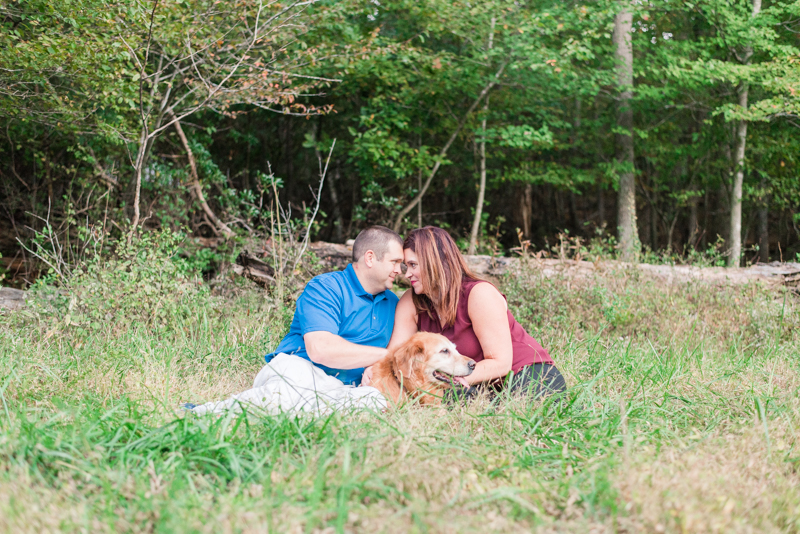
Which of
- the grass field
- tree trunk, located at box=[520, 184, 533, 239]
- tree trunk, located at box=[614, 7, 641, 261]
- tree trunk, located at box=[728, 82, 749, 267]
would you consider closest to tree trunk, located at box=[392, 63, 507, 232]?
tree trunk, located at box=[614, 7, 641, 261]

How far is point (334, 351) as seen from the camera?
3.56m

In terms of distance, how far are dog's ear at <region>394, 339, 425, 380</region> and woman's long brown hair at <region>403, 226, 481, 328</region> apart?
40 cm

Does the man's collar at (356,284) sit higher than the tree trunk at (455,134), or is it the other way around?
the tree trunk at (455,134)

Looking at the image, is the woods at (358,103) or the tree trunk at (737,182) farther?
the tree trunk at (737,182)

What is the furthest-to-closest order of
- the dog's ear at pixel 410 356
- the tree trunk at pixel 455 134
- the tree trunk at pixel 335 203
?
the tree trunk at pixel 335 203 → the tree trunk at pixel 455 134 → the dog's ear at pixel 410 356

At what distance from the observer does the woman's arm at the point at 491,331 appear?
359cm

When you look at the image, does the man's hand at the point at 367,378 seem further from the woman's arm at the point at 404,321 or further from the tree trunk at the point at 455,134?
the tree trunk at the point at 455,134

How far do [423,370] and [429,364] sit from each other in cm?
6

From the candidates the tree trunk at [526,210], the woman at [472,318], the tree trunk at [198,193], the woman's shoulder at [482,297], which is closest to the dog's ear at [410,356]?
the woman at [472,318]

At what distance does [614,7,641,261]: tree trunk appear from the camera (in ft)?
32.4

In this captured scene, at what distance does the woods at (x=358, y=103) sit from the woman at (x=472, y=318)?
2.83 metres

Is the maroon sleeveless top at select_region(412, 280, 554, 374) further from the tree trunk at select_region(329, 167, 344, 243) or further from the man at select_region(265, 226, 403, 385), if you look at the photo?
the tree trunk at select_region(329, 167, 344, 243)

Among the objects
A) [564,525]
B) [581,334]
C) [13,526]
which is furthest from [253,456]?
[581,334]

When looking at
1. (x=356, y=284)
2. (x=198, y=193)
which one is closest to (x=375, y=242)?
(x=356, y=284)
